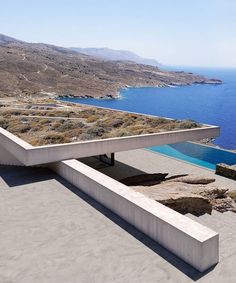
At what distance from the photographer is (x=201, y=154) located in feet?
76.8

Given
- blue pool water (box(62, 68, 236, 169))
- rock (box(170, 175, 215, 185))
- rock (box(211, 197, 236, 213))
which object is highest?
rock (box(170, 175, 215, 185))

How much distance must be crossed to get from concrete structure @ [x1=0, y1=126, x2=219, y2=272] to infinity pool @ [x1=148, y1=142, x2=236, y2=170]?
237 inches

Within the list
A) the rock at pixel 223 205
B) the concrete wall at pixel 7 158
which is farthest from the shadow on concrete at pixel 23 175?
the rock at pixel 223 205

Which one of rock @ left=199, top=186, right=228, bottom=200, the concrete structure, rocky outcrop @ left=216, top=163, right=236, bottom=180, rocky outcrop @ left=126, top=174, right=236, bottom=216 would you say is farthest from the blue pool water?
rock @ left=199, top=186, right=228, bottom=200

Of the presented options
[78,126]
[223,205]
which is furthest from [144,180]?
[78,126]

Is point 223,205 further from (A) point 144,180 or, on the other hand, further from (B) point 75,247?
(B) point 75,247

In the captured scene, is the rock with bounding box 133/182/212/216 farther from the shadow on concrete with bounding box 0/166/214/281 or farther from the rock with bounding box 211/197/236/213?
the shadow on concrete with bounding box 0/166/214/281

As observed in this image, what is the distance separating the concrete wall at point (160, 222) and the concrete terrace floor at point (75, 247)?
0.67 feet

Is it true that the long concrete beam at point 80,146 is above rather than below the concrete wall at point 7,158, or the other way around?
above

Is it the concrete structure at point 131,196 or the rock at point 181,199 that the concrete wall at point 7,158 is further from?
the rock at point 181,199

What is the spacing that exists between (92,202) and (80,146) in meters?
3.89

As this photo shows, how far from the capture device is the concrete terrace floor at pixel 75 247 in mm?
6660

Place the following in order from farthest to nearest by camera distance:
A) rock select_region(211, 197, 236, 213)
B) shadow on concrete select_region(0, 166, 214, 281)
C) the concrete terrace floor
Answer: rock select_region(211, 197, 236, 213), shadow on concrete select_region(0, 166, 214, 281), the concrete terrace floor

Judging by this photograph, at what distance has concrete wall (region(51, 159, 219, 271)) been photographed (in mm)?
6918
